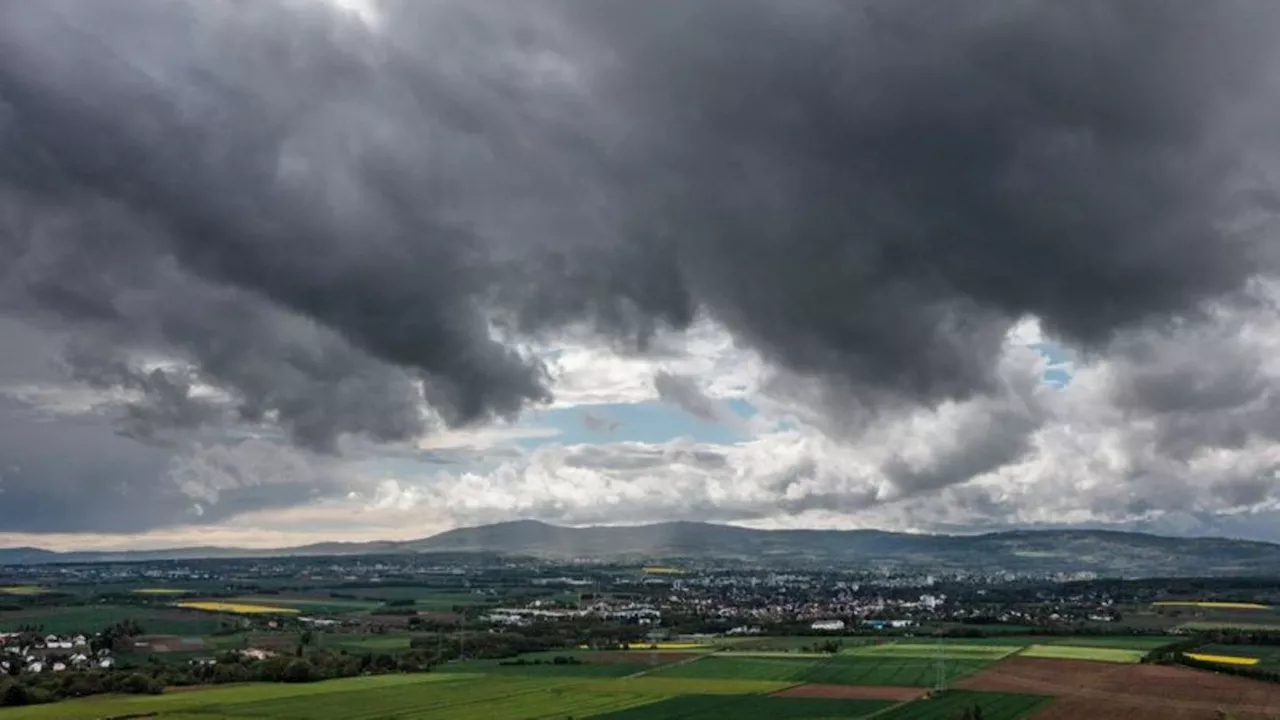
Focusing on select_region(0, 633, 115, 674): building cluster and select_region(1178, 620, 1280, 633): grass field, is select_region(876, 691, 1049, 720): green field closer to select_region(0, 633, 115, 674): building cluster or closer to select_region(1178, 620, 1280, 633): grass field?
select_region(0, 633, 115, 674): building cluster

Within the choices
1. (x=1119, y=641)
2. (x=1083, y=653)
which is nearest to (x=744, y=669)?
(x=1083, y=653)

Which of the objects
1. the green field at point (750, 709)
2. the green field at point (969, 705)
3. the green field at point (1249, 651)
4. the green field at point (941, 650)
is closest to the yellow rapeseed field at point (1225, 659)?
the green field at point (1249, 651)

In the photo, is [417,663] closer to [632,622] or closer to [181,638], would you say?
[181,638]

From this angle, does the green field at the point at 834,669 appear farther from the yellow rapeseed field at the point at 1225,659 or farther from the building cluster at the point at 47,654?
the building cluster at the point at 47,654

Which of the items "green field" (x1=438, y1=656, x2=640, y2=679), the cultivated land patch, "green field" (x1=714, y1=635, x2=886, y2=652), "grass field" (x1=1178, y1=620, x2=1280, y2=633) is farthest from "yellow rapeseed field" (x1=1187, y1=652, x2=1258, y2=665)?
"green field" (x1=438, y1=656, x2=640, y2=679)

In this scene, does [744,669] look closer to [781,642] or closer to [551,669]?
[551,669]

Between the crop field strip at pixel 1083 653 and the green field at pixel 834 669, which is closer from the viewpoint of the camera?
the green field at pixel 834 669
